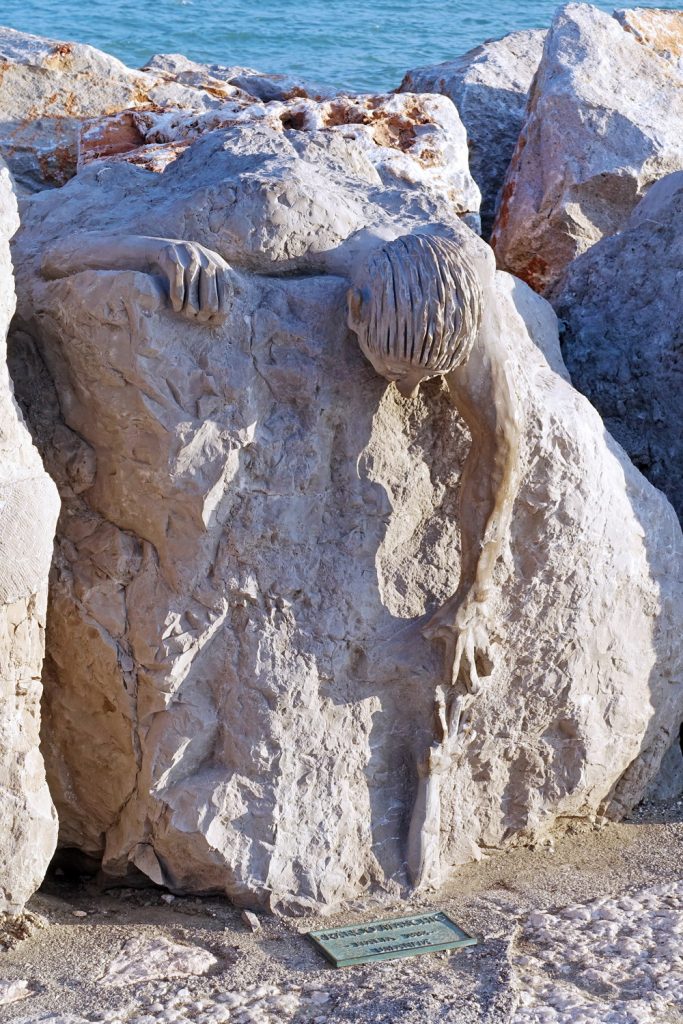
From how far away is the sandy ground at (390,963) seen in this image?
2463 mm

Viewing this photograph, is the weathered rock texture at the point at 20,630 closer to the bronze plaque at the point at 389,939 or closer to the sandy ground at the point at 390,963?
A: the sandy ground at the point at 390,963

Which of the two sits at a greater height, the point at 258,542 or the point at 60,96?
the point at 60,96

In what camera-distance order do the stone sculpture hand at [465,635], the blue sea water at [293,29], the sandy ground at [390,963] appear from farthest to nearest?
the blue sea water at [293,29] → the stone sculpture hand at [465,635] → the sandy ground at [390,963]

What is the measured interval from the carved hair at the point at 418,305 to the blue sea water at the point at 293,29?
254 inches

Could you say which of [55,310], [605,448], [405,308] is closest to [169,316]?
[55,310]

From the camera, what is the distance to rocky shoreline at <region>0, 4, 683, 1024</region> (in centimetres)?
270

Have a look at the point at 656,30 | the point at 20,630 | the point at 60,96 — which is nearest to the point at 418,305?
the point at 20,630

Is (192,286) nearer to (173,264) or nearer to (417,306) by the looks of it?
(173,264)

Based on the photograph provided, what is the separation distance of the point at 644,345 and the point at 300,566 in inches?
56.7

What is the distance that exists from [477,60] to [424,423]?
3049 millimetres

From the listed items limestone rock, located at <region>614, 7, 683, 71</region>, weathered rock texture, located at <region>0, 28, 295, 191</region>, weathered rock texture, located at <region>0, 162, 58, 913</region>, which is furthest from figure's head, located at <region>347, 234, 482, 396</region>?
limestone rock, located at <region>614, 7, 683, 71</region>

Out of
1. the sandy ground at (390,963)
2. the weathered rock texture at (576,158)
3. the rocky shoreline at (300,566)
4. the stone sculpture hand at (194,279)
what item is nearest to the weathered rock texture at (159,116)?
the weathered rock texture at (576,158)

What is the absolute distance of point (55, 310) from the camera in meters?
2.82

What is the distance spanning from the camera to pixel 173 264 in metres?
2.67
